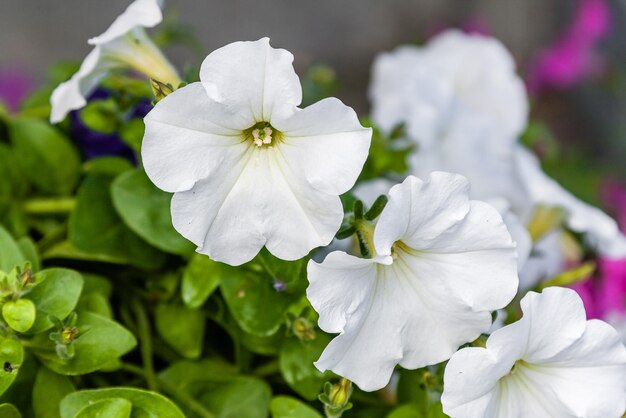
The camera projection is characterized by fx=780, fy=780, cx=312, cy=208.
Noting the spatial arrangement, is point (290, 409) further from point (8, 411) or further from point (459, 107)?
point (459, 107)

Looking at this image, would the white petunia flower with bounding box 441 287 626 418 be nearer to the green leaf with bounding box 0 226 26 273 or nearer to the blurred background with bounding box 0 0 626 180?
the green leaf with bounding box 0 226 26 273

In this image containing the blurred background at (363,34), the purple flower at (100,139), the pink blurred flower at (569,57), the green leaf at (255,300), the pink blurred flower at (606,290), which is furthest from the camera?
the blurred background at (363,34)

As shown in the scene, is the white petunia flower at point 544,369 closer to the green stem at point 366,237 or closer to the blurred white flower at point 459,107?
the green stem at point 366,237

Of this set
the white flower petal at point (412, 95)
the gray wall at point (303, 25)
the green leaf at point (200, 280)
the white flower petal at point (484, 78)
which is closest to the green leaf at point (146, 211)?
the green leaf at point (200, 280)

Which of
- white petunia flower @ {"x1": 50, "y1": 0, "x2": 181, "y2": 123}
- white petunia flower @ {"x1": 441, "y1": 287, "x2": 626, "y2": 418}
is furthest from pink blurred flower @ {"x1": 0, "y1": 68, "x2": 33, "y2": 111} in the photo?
white petunia flower @ {"x1": 441, "y1": 287, "x2": 626, "y2": 418}

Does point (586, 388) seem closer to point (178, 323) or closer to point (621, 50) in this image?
point (178, 323)

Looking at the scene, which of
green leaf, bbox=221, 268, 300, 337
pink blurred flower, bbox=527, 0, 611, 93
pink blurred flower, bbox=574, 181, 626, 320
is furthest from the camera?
pink blurred flower, bbox=527, 0, 611, 93
